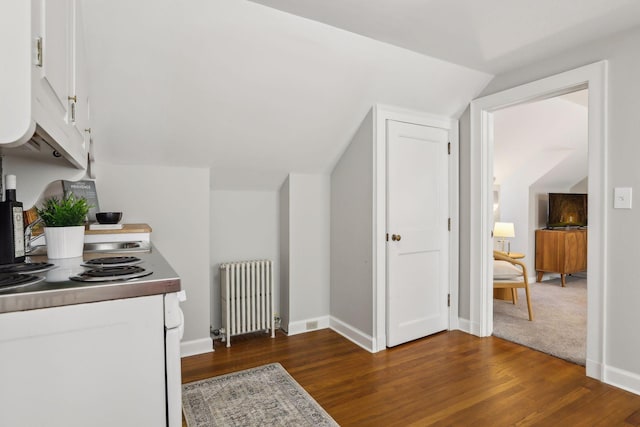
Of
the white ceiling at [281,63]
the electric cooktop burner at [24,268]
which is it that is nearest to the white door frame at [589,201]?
the white ceiling at [281,63]

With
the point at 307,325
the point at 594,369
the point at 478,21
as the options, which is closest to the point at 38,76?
the point at 478,21

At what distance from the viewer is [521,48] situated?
97.4 inches

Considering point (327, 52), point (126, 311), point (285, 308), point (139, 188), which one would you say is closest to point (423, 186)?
point (327, 52)

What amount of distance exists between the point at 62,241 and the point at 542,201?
5.79 meters

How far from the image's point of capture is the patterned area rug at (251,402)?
194cm

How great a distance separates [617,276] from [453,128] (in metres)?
1.67

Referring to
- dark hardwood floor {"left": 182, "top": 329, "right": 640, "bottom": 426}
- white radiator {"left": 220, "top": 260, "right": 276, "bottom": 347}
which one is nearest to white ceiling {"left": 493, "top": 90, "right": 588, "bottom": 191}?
dark hardwood floor {"left": 182, "top": 329, "right": 640, "bottom": 426}

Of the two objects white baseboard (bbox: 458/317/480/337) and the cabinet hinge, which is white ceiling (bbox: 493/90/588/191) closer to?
white baseboard (bbox: 458/317/480/337)

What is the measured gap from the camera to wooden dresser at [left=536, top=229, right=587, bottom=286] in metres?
4.96

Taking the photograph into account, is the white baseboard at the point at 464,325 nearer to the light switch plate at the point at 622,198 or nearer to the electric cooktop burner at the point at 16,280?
the light switch plate at the point at 622,198

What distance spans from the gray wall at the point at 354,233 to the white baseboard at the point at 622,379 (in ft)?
5.08

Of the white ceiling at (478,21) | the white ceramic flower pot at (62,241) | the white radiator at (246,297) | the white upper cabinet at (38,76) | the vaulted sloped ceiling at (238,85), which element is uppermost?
the white ceiling at (478,21)

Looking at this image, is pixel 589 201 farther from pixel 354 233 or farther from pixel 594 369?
pixel 354 233

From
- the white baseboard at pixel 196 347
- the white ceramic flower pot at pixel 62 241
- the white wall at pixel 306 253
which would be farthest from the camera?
the white wall at pixel 306 253
